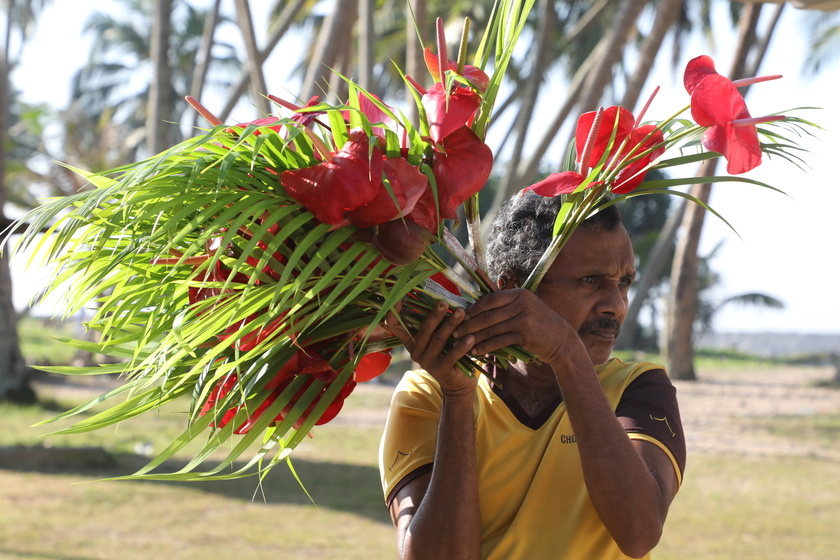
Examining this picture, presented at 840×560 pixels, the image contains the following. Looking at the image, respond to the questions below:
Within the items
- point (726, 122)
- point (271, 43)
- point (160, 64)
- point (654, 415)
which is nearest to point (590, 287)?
point (654, 415)

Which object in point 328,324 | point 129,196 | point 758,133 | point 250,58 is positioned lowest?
point 328,324

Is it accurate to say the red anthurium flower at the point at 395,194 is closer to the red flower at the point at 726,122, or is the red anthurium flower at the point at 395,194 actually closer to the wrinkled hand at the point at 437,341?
the wrinkled hand at the point at 437,341

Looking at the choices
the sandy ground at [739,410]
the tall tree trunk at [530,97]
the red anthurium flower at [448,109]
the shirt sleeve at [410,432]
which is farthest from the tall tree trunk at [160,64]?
the red anthurium flower at [448,109]

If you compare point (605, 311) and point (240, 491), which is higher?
point (605, 311)

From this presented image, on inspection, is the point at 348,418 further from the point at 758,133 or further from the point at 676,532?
the point at 758,133

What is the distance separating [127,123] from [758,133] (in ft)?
123

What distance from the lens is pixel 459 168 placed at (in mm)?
1221

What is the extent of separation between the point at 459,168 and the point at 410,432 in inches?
26.4

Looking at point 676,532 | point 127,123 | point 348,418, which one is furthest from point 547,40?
point 127,123

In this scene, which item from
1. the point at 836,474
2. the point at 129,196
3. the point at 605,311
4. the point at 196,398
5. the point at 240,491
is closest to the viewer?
the point at 129,196

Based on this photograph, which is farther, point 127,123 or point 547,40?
point 127,123

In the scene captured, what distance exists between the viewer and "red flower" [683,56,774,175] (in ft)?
4.20

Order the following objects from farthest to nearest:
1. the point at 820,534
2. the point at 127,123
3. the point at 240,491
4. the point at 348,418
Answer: the point at 127,123
the point at 348,418
the point at 240,491
the point at 820,534

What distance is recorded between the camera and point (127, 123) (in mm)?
36250
